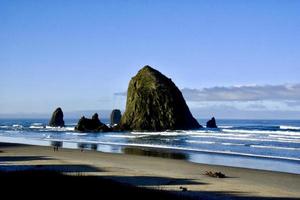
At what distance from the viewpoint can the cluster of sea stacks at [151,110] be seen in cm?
9956

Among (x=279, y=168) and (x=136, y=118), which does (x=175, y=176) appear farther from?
(x=136, y=118)

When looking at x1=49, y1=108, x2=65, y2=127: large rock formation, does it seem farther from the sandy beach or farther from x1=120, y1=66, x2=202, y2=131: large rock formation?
the sandy beach

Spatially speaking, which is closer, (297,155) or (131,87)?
(297,155)

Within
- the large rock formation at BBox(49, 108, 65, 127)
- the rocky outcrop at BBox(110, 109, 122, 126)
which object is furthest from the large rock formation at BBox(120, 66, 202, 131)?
the rocky outcrop at BBox(110, 109, 122, 126)

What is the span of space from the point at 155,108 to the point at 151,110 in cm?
104

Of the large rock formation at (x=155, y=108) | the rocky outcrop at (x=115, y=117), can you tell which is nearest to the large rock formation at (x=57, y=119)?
the rocky outcrop at (x=115, y=117)

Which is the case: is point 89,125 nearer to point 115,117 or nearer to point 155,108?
point 155,108

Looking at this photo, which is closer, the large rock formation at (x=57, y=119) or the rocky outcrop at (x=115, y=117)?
the large rock formation at (x=57, y=119)

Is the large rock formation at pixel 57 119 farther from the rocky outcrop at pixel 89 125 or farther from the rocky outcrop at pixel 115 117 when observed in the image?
the rocky outcrop at pixel 89 125

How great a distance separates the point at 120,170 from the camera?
25.9 metres

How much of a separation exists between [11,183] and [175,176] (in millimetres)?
11170

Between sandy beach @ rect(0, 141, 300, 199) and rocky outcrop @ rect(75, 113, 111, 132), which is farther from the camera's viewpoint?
rocky outcrop @ rect(75, 113, 111, 132)

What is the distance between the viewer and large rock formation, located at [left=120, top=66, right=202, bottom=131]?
10008 cm

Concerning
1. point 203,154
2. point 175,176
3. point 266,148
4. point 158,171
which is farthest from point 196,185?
point 266,148
